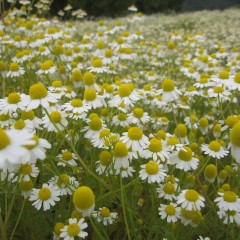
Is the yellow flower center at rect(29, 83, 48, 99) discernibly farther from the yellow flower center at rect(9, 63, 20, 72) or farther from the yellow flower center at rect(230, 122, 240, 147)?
the yellow flower center at rect(9, 63, 20, 72)

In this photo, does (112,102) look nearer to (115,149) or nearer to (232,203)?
(115,149)

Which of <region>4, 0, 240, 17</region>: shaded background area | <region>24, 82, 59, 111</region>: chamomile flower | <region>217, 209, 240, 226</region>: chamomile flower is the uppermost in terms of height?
<region>24, 82, 59, 111</region>: chamomile flower

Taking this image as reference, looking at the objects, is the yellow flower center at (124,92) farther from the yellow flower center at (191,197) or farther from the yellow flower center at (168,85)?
the yellow flower center at (191,197)

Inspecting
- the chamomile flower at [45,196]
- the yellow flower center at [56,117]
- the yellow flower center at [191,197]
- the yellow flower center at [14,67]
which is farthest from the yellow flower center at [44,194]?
the yellow flower center at [14,67]

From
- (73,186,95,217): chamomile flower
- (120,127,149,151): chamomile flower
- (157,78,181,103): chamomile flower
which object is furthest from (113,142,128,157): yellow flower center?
(157,78,181,103): chamomile flower

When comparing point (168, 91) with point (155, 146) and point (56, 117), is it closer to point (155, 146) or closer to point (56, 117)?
point (155, 146)

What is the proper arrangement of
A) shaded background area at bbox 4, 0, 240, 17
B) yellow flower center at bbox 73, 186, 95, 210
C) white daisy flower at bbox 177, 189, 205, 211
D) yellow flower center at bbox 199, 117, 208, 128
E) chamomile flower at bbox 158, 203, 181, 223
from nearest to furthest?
yellow flower center at bbox 73, 186, 95, 210 < white daisy flower at bbox 177, 189, 205, 211 < chamomile flower at bbox 158, 203, 181, 223 < yellow flower center at bbox 199, 117, 208, 128 < shaded background area at bbox 4, 0, 240, 17
